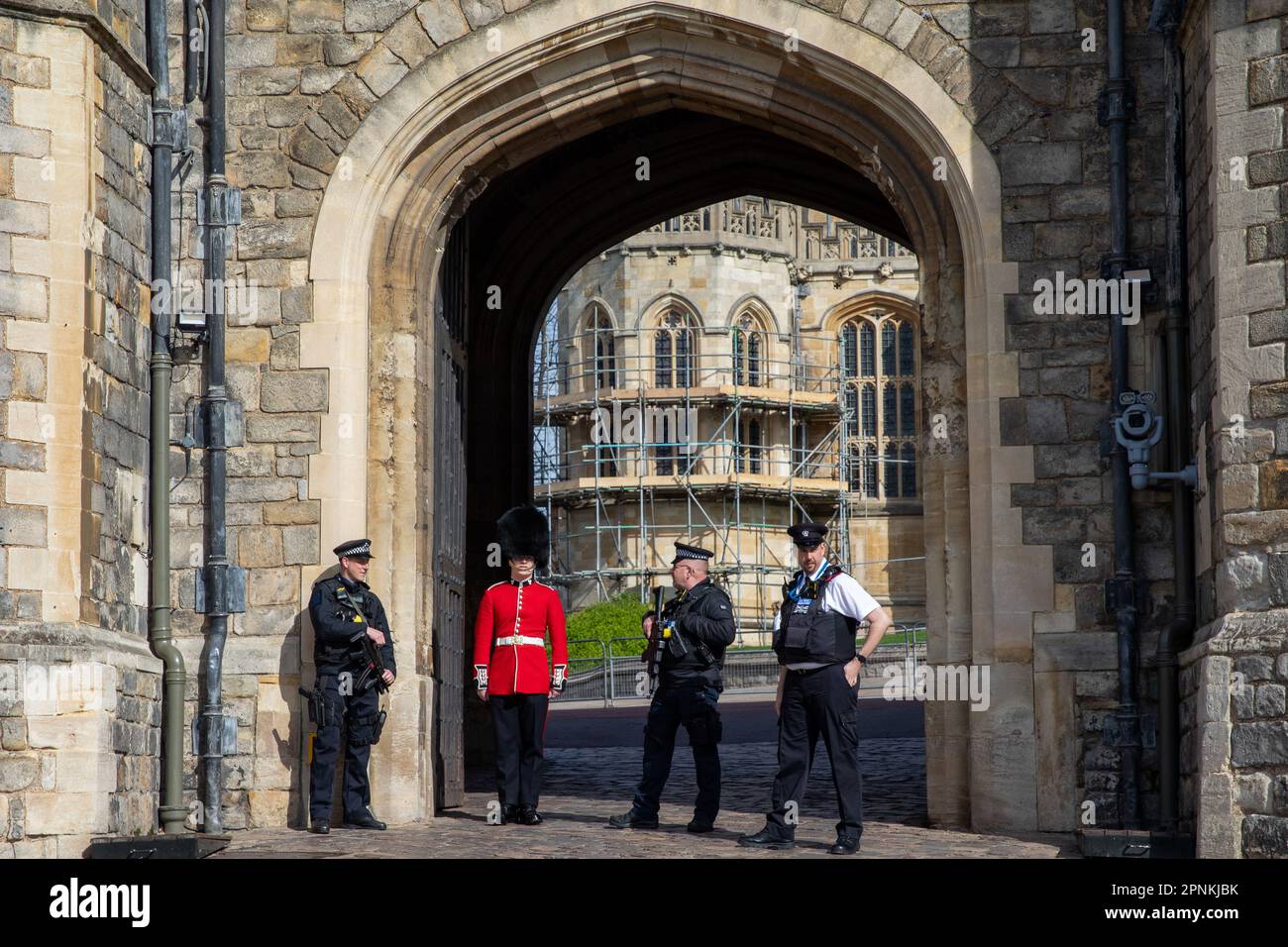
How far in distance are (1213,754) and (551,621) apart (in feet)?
12.4

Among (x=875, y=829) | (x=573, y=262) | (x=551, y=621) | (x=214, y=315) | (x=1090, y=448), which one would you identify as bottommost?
(x=875, y=829)

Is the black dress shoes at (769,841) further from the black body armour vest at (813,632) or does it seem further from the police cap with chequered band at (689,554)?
the police cap with chequered band at (689,554)

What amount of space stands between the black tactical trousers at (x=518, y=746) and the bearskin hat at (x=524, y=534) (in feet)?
2.99

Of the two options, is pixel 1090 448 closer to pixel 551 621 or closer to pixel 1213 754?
pixel 1213 754

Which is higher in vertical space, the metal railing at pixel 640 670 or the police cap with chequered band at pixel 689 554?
the police cap with chequered band at pixel 689 554

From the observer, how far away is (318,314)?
36.3ft

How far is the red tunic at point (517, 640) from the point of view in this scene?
10.8 metres

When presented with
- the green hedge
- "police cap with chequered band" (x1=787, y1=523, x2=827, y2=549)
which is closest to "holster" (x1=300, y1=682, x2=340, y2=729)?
"police cap with chequered band" (x1=787, y1=523, x2=827, y2=549)

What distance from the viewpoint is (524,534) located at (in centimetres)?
1151

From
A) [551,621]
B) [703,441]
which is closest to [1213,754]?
[551,621]

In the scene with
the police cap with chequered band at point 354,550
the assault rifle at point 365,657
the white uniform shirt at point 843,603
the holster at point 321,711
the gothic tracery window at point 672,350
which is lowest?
the holster at point 321,711

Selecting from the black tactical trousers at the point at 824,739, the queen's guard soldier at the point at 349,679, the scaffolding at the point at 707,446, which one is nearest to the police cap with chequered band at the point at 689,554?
the black tactical trousers at the point at 824,739

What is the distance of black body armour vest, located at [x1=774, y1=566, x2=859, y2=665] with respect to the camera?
9117 mm

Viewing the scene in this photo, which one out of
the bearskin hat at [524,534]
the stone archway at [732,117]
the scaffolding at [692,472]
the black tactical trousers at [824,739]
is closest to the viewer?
the black tactical trousers at [824,739]
